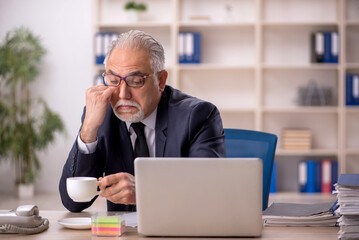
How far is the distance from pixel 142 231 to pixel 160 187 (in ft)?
0.42

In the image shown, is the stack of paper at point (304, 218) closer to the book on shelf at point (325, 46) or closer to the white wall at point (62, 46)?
the book on shelf at point (325, 46)

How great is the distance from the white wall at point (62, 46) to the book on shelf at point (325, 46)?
2209mm

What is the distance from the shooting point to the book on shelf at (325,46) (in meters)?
5.05

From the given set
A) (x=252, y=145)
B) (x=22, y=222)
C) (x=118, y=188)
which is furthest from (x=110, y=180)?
(x=252, y=145)

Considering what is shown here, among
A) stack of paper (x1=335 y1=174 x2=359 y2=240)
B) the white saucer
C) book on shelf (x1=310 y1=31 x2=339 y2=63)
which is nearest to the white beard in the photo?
the white saucer

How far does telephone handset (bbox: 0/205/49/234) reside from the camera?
1450 millimetres

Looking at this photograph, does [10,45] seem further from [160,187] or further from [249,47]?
[160,187]

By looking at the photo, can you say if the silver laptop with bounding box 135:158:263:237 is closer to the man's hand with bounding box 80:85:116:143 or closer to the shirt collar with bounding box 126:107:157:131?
the man's hand with bounding box 80:85:116:143

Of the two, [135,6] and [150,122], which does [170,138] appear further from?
[135,6]

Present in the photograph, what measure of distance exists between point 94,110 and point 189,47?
3262mm

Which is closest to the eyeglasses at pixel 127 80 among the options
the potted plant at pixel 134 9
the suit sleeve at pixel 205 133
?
the suit sleeve at pixel 205 133

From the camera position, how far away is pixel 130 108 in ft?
6.68

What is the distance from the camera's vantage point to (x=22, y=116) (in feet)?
17.5

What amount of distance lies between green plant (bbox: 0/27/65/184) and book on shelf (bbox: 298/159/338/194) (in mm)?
2329
